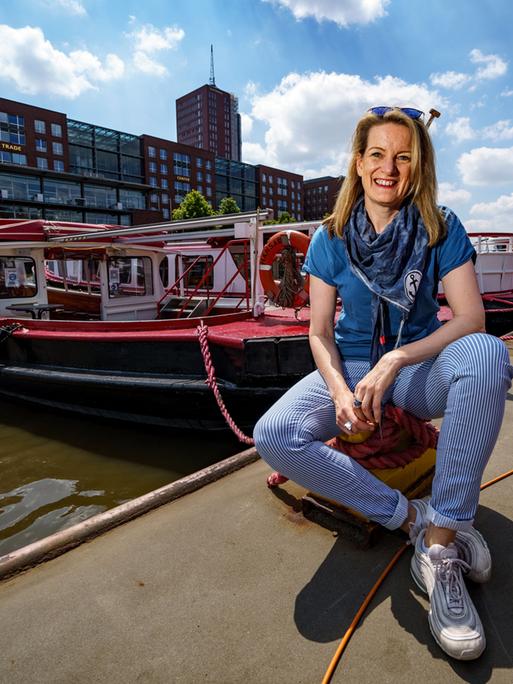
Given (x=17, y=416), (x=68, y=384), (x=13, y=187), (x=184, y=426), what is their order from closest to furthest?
(x=184, y=426) < (x=68, y=384) < (x=17, y=416) < (x=13, y=187)

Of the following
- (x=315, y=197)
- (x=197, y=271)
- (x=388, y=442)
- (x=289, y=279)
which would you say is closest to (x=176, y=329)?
(x=289, y=279)

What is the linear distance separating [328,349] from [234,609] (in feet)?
3.46

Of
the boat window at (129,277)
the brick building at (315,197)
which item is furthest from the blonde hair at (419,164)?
the brick building at (315,197)

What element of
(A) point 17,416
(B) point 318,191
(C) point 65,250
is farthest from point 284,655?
(B) point 318,191

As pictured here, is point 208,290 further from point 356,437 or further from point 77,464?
point 356,437

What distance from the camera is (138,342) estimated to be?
499 centimetres

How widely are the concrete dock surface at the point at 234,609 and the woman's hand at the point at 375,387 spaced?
0.66m

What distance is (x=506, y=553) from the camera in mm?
1779

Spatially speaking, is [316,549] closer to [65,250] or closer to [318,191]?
[65,250]

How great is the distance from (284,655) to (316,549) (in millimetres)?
547

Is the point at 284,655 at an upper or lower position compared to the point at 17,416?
upper

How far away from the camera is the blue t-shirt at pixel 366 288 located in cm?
175

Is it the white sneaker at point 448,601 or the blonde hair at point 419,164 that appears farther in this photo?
the blonde hair at point 419,164

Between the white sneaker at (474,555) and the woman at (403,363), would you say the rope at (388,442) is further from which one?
the white sneaker at (474,555)
